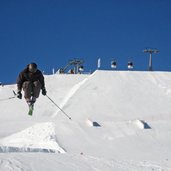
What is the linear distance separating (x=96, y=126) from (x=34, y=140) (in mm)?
2631

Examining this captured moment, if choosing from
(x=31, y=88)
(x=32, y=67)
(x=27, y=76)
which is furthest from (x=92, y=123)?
(x=32, y=67)

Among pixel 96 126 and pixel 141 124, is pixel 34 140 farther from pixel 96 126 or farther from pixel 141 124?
pixel 141 124

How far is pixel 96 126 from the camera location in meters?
17.9

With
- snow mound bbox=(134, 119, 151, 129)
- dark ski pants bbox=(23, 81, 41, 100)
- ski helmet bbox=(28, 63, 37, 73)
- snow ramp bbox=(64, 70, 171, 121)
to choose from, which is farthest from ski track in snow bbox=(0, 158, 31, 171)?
snow ramp bbox=(64, 70, 171, 121)

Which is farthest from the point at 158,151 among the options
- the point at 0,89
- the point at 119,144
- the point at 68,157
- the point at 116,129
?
the point at 0,89

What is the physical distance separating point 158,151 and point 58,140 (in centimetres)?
350

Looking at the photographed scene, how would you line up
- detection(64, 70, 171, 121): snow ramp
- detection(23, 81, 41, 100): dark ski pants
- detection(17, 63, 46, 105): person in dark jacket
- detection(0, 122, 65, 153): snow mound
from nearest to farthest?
detection(17, 63, 46, 105): person in dark jacket
detection(23, 81, 41, 100): dark ski pants
detection(0, 122, 65, 153): snow mound
detection(64, 70, 171, 121): snow ramp

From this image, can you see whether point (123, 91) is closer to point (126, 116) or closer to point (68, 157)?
point (126, 116)

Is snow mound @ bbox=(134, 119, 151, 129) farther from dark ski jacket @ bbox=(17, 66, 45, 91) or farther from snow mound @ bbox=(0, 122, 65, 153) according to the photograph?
dark ski jacket @ bbox=(17, 66, 45, 91)

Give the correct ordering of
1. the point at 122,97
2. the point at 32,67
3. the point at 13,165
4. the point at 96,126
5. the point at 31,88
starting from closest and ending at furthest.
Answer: the point at 13,165, the point at 32,67, the point at 31,88, the point at 96,126, the point at 122,97

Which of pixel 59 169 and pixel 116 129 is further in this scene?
pixel 116 129

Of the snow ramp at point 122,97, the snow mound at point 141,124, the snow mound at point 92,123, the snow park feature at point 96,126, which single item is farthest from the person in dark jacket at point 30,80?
the snow ramp at point 122,97

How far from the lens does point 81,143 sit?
627 inches

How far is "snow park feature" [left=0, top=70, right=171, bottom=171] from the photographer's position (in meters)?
9.11
